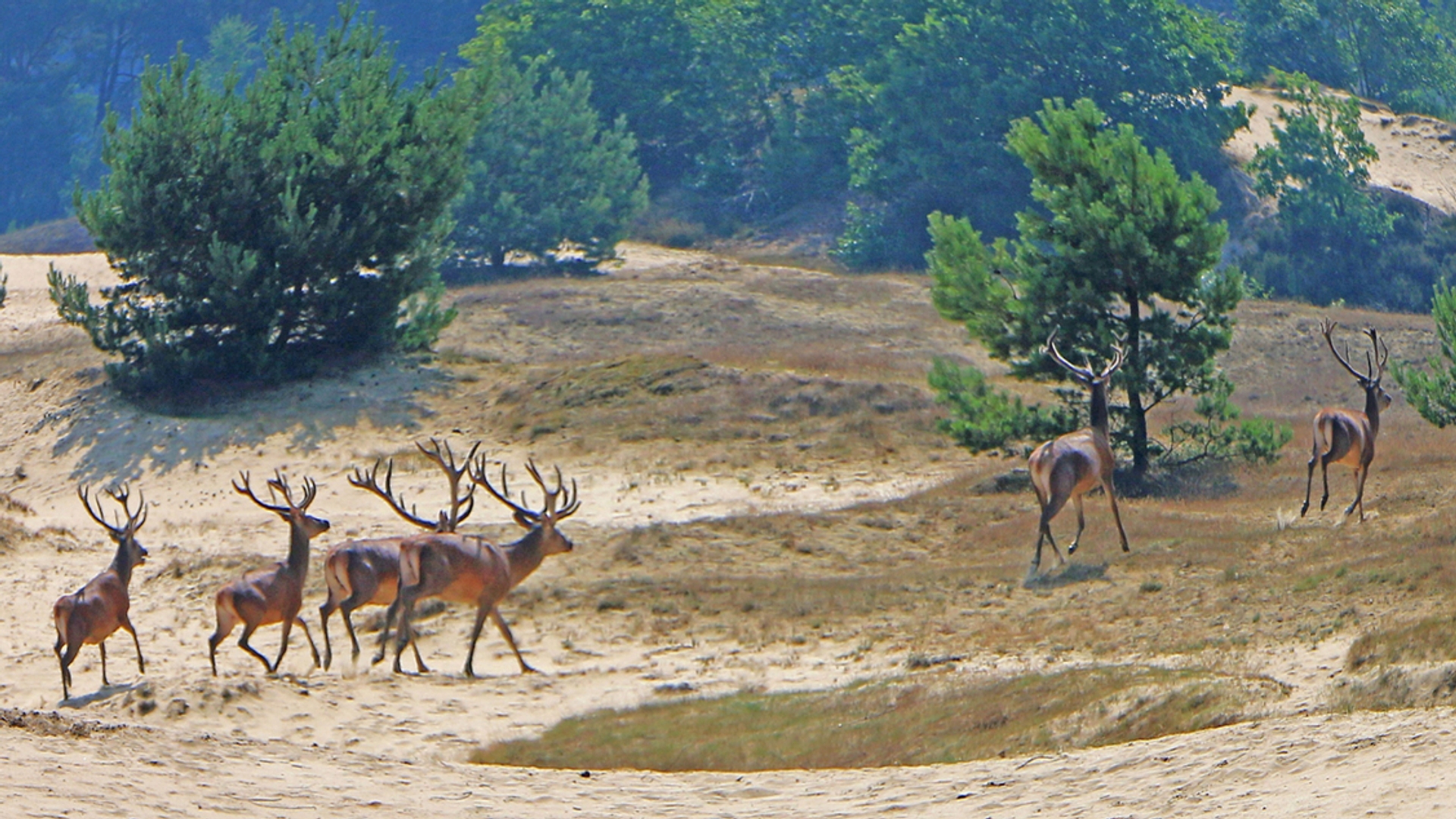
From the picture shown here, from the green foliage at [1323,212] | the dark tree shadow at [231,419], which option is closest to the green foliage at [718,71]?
the green foliage at [1323,212]

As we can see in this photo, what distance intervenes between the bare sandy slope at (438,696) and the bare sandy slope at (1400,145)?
141ft

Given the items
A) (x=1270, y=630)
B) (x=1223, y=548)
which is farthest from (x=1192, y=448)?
(x=1270, y=630)

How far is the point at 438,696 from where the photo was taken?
1611cm

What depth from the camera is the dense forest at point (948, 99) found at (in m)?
62.6

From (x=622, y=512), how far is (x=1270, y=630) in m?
12.2

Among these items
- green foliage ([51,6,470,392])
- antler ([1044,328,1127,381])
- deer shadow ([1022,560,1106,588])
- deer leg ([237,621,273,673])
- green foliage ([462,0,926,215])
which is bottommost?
deer shadow ([1022,560,1106,588])

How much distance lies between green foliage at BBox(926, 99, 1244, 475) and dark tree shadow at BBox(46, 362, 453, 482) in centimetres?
1121

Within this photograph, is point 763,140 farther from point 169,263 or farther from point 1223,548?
point 1223,548

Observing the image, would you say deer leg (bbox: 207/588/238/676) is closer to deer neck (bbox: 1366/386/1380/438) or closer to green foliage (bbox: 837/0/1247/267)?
deer neck (bbox: 1366/386/1380/438)

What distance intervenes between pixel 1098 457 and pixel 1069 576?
1.88m

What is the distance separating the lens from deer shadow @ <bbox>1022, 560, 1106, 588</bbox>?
19484mm

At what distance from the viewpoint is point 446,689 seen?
16.4 meters

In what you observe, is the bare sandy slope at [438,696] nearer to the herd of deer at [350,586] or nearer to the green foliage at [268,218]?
the herd of deer at [350,586]

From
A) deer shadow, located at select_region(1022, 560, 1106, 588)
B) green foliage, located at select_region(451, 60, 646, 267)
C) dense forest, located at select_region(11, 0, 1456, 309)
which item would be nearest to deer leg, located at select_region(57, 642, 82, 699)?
deer shadow, located at select_region(1022, 560, 1106, 588)
